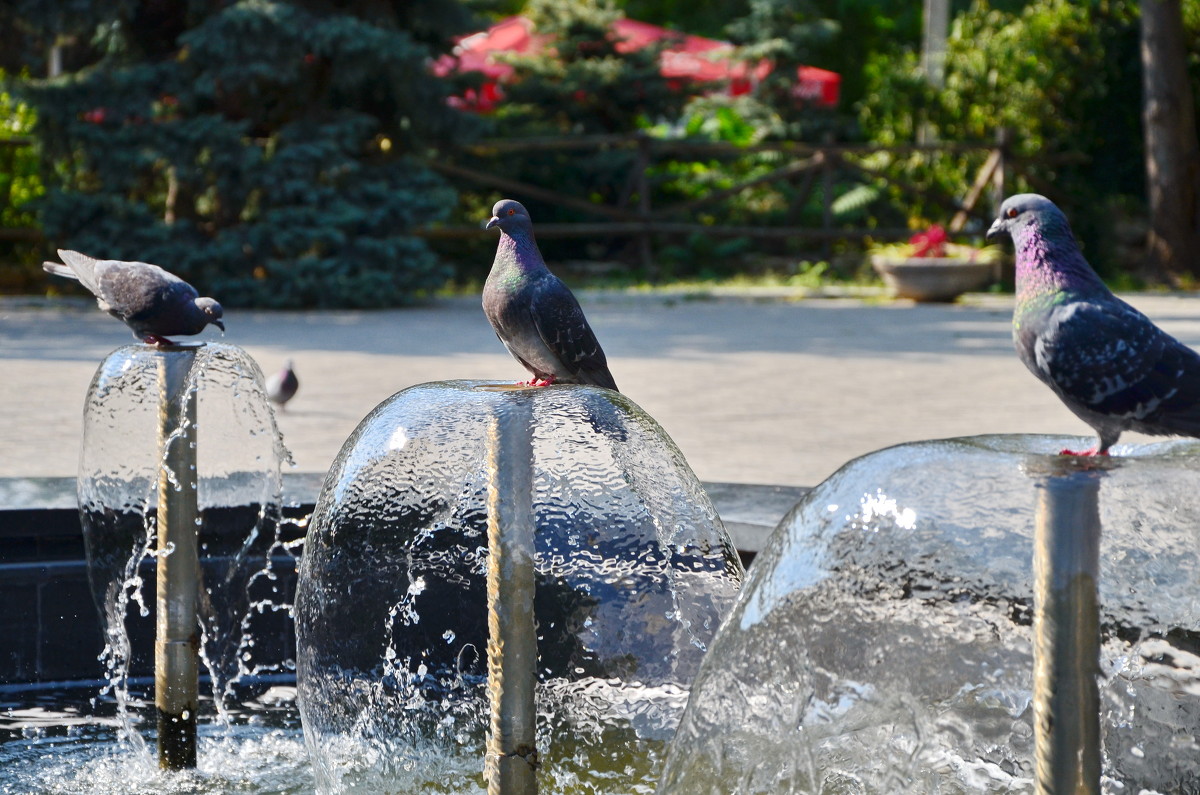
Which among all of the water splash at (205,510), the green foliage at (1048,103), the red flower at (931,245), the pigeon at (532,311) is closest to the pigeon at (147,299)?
the water splash at (205,510)

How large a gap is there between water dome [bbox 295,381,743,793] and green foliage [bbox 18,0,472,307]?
37.7 feet

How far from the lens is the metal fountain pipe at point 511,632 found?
7.00 feet

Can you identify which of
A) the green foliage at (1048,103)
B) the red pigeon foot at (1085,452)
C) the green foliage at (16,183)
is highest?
the green foliage at (1048,103)

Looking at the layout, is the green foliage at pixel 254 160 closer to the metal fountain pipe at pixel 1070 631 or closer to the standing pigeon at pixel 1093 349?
the standing pigeon at pixel 1093 349

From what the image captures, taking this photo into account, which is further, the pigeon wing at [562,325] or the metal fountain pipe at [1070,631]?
the pigeon wing at [562,325]

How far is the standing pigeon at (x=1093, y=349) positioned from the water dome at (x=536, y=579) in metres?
0.82

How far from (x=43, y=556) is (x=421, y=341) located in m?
7.46

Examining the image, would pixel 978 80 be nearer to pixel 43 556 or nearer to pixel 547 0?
pixel 547 0

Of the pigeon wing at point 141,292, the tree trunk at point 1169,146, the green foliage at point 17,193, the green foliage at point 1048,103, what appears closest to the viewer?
the pigeon wing at point 141,292

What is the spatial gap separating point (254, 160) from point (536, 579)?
39.6ft

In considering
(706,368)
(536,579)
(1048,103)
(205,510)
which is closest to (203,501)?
(205,510)

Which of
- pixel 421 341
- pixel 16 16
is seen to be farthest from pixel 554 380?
pixel 16 16

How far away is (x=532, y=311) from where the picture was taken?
Result: 2410 mm

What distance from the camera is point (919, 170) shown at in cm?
1823
